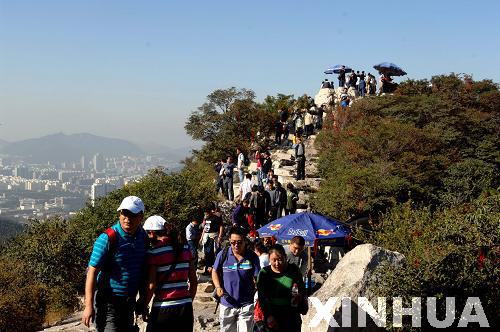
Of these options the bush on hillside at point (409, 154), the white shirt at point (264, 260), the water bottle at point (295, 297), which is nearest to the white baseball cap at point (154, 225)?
the water bottle at point (295, 297)

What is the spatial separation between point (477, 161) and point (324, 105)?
13.2 meters

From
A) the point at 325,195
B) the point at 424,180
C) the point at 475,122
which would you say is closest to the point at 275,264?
the point at 325,195

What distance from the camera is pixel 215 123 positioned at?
31.2 metres

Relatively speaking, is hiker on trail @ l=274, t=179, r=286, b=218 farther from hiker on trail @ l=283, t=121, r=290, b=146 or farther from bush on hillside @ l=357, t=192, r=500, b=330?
hiker on trail @ l=283, t=121, r=290, b=146

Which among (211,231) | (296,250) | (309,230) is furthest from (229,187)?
(296,250)

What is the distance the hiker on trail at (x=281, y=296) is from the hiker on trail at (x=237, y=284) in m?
0.48

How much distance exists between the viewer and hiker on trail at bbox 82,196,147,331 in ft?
15.2

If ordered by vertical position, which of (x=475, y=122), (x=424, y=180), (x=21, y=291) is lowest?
(x=21, y=291)

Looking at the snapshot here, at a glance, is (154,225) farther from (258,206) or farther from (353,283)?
(258,206)

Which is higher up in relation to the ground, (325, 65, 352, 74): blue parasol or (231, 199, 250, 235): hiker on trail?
(325, 65, 352, 74): blue parasol

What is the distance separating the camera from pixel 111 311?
187 inches

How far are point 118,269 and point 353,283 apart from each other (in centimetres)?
383

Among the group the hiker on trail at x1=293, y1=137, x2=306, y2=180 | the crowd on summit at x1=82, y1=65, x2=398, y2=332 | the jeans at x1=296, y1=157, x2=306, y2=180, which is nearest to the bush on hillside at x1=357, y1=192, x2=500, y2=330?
the crowd on summit at x1=82, y1=65, x2=398, y2=332

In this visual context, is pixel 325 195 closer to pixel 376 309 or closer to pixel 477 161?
pixel 477 161
